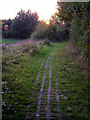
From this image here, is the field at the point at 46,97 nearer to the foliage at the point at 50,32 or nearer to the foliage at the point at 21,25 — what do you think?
the foliage at the point at 50,32

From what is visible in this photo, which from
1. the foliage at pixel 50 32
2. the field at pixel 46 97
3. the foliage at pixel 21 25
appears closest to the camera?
the field at pixel 46 97

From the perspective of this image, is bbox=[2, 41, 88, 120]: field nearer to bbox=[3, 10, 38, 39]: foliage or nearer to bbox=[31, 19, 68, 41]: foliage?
bbox=[31, 19, 68, 41]: foliage

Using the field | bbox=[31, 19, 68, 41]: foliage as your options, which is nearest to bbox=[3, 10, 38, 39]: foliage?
bbox=[31, 19, 68, 41]: foliage

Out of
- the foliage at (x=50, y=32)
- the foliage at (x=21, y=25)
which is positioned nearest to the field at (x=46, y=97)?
the foliage at (x=50, y=32)

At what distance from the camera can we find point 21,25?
34.9 metres

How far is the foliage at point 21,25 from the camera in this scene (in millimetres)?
34000

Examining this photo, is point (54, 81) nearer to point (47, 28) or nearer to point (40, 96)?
point (40, 96)

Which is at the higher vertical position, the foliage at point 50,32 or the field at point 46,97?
the foliage at point 50,32

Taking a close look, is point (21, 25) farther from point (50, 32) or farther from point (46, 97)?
point (46, 97)

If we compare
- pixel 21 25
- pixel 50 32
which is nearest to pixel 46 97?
pixel 50 32

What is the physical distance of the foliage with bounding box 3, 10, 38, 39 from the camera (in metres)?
34.0

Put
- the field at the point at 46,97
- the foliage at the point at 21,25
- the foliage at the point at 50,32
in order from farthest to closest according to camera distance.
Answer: the foliage at the point at 21,25, the foliage at the point at 50,32, the field at the point at 46,97

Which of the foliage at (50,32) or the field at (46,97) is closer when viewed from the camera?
the field at (46,97)

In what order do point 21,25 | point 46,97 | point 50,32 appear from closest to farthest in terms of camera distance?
1. point 46,97
2. point 50,32
3. point 21,25
